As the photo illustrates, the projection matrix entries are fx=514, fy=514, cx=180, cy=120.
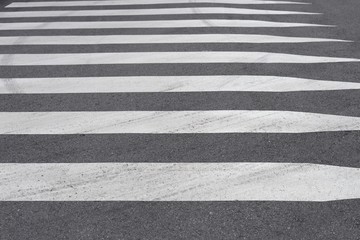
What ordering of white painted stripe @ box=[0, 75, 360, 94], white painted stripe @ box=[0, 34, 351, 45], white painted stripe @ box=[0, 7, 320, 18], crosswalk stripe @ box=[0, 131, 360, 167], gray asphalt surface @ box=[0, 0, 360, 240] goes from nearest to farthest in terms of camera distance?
gray asphalt surface @ box=[0, 0, 360, 240], crosswalk stripe @ box=[0, 131, 360, 167], white painted stripe @ box=[0, 75, 360, 94], white painted stripe @ box=[0, 34, 351, 45], white painted stripe @ box=[0, 7, 320, 18]

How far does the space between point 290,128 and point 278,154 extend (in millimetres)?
590

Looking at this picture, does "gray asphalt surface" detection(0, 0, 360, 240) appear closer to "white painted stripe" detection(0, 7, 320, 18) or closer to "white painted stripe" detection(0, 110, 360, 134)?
"white painted stripe" detection(0, 110, 360, 134)

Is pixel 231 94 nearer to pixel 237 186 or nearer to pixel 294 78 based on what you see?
pixel 294 78

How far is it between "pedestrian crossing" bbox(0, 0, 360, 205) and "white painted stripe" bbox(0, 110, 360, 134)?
1cm

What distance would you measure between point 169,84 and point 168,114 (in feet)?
3.07

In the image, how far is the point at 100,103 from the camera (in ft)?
20.5

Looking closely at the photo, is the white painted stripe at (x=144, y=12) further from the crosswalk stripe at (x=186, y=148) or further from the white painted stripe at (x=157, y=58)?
the crosswalk stripe at (x=186, y=148)

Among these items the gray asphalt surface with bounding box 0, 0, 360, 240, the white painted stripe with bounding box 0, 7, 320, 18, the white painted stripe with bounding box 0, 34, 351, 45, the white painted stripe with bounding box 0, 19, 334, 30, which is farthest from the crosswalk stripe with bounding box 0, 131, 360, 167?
the white painted stripe with bounding box 0, 7, 320, 18

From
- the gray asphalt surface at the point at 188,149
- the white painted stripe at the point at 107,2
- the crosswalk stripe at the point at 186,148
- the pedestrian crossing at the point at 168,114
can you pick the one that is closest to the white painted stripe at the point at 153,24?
the pedestrian crossing at the point at 168,114

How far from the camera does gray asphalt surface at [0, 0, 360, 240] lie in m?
3.96

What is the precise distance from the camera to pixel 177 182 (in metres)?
4.60

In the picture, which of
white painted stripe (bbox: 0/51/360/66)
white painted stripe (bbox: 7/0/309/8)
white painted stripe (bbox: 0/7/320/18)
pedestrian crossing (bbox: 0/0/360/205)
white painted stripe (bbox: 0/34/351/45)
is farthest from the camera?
white painted stripe (bbox: 7/0/309/8)

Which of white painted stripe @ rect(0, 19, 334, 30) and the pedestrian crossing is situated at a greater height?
white painted stripe @ rect(0, 19, 334, 30)

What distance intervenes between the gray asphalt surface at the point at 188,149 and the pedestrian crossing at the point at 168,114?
0.10 ft
